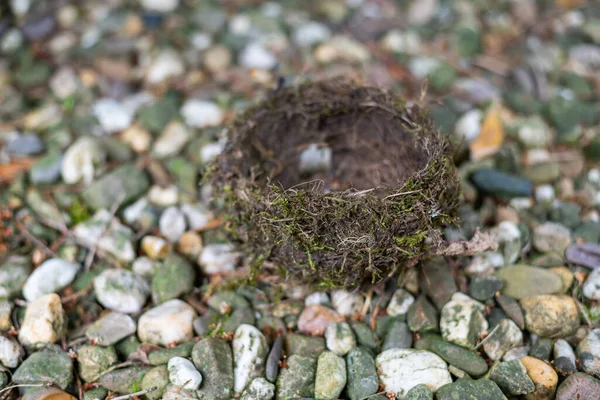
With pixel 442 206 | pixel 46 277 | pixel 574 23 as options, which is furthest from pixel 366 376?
pixel 574 23

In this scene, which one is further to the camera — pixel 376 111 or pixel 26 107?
pixel 26 107

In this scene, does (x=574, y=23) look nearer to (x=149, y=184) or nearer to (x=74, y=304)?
(x=149, y=184)

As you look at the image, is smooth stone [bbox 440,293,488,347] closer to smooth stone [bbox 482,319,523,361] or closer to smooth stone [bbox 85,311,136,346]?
smooth stone [bbox 482,319,523,361]

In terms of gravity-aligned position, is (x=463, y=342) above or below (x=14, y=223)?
below

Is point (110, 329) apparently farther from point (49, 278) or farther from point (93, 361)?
point (49, 278)

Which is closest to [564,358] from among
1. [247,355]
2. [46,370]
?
[247,355]

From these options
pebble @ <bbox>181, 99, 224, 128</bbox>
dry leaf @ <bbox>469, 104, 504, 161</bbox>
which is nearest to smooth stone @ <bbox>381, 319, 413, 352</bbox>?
dry leaf @ <bbox>469, 104, 504, 161</bbox>

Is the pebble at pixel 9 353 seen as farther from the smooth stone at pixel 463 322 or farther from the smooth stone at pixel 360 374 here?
the smooth stone at pixel 463 322
